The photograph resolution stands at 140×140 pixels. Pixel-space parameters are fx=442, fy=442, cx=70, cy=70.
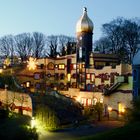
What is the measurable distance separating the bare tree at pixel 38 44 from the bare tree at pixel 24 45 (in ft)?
4.46

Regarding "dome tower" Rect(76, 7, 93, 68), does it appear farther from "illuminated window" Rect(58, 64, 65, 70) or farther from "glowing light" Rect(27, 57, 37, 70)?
"glowing light" Rect(27, 57, 37, 70)

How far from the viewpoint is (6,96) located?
4366 cm

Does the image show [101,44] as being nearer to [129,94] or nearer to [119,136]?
[129,94]

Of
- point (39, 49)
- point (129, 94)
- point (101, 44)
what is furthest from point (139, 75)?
point (39, 49)

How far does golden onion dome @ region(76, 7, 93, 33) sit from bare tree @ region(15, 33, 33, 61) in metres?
28.1

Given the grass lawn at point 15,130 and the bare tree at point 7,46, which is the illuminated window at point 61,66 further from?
the grass lawn at point 15,130

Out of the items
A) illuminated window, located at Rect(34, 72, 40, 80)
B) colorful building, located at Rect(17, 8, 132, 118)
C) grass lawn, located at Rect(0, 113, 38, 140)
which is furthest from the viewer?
illuminated window, located at Rect(34, 72, 40, 80)

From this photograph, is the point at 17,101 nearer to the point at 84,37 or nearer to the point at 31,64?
the point at 31,64

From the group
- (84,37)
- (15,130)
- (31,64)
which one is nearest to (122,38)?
(84,37)

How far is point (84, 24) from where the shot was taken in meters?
63.9

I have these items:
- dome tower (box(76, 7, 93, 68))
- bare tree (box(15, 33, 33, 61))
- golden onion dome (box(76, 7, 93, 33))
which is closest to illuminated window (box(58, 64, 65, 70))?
dome tower (box(76, 7, 93, 68))

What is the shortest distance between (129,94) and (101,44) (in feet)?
136

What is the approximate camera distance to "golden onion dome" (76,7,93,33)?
63.9m

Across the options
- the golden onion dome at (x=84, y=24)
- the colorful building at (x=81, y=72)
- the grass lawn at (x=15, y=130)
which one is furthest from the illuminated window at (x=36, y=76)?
the grass lawn at (x=15, y=130)
